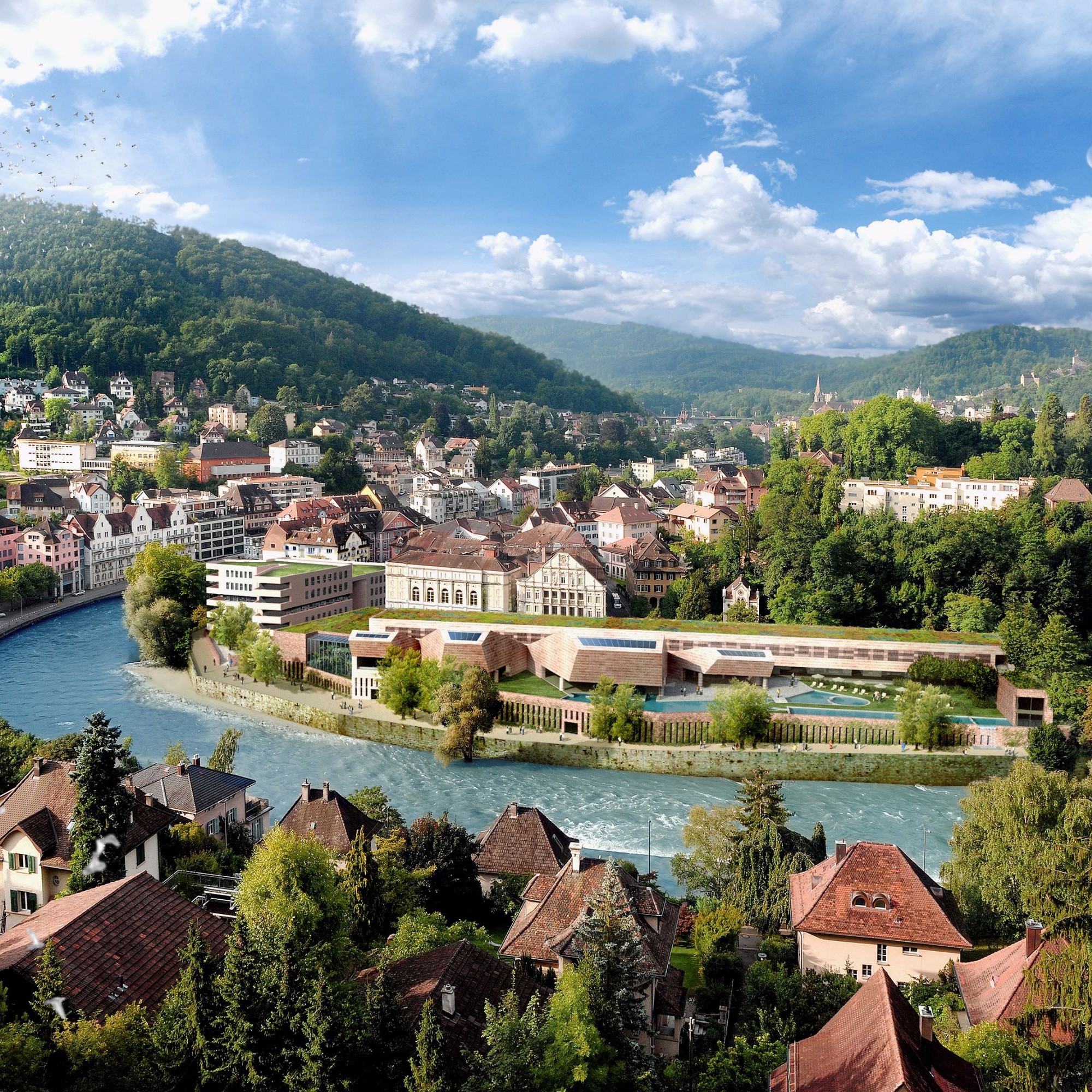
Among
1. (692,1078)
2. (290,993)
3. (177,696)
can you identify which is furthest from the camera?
(177,696)

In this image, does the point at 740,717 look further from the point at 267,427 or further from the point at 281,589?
the point at 267,427

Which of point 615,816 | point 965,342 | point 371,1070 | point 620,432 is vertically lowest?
point 615,816

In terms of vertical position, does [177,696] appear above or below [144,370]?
below

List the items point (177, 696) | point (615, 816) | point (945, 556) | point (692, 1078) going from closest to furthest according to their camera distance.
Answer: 1. point (692, 1078)
2. point (615, 816)
3. point (177, 696)
4. point (945, 556)

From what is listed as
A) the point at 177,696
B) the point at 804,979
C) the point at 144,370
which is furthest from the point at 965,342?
the point at 804,979

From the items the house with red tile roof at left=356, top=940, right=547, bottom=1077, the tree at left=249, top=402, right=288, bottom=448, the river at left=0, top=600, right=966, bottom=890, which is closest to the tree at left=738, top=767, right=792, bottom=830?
the river at left=0, top=600, right=966, bottom=890

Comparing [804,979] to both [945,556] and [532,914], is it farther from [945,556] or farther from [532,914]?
[945,556]
